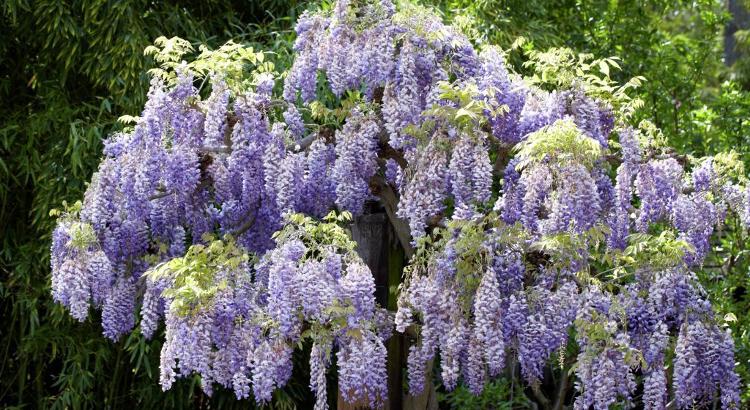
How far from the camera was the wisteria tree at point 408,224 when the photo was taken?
13.3 feet

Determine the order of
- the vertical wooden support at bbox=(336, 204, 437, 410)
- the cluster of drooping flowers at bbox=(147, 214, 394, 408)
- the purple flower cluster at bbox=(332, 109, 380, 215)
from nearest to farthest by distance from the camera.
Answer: the cluster of drooping flowers at bbox=(147, 214, 394, 408)
the purple flower cluster at bbox=(332, 109, 380, 215)
the vertical wooden support at bbox=(336, 204, 437, 410)

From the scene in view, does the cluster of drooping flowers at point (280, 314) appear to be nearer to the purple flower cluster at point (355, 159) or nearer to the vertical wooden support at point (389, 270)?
the purple flower cluster at point (355, 159)

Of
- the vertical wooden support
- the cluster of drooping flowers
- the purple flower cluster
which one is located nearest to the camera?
the cluster of drooping flowers

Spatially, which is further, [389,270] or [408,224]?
[389,270]

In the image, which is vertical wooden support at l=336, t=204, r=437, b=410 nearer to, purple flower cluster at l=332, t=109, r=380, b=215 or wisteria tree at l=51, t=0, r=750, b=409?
wisteria tree at l=51, t=0, r=750, b=409

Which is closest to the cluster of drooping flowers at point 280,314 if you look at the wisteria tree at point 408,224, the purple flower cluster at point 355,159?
the wisteria tree at point 408,224

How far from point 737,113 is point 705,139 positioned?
1.61ft

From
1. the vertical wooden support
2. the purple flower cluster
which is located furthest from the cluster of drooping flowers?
the vertical wooden support

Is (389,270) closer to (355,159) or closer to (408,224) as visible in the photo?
(408,224)

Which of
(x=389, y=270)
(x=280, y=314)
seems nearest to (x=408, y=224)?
(x=389, y=270)

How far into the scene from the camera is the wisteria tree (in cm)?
404

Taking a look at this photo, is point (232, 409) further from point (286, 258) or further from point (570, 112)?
point (570, 112)

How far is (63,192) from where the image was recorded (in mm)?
6059

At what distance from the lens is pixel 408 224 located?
4.66 meters
